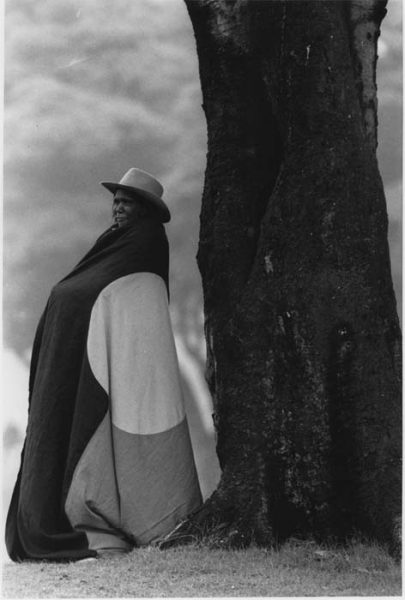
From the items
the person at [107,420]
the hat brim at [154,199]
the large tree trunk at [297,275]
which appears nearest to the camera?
the large tree trunk at [297,275]

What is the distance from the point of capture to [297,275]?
6.77m

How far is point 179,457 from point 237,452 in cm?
53

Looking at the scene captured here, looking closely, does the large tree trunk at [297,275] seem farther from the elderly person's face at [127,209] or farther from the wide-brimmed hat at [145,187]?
the elderly person's face at [127,209]

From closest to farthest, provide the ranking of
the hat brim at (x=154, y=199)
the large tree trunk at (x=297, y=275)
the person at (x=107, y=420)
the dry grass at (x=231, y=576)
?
the dry grass at (x=231, y=576) < the large tree trunk at (x=297, y=275) < the person at (x=107, y=420) < the hat brim at (x=154, y=199)

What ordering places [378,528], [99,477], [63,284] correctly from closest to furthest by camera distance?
1. [378,528]
2. [99,477]
3. [63,284]

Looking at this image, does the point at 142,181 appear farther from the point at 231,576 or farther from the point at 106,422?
the point at 231,576

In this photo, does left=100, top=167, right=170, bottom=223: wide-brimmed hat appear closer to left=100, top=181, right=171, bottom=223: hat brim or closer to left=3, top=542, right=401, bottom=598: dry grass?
left=100, top=181, right=171, bottom=223: hat brim

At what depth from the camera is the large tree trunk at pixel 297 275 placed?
6566mm

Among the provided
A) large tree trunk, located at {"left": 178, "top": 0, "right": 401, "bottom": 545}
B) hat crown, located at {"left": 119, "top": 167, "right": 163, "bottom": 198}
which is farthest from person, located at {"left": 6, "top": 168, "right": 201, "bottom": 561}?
large tree trunk, located at {"left": 178, "top": 0, "right": 401, "bottom": 545}

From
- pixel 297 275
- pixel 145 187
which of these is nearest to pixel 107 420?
pixel 297 275

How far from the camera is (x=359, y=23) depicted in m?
7.36

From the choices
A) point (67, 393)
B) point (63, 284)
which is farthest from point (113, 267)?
point (67, 393)

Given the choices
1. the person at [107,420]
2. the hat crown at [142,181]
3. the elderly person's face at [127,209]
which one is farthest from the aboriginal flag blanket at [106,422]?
the hat crown at [142,181]

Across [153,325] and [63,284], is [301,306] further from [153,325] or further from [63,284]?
[63,284]
